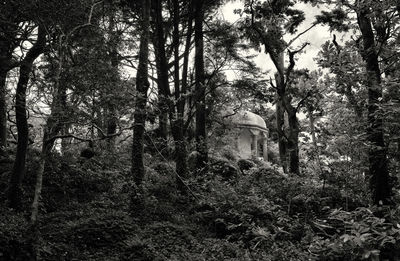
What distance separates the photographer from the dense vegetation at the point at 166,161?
21.6ft

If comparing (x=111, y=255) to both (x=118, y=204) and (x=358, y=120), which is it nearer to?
(x=118, y=204)

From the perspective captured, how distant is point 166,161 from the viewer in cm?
1013

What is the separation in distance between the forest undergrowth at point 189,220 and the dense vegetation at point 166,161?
0.12ft

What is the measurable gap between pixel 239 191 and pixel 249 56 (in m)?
6.42

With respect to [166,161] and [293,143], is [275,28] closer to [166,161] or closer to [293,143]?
[293,143]

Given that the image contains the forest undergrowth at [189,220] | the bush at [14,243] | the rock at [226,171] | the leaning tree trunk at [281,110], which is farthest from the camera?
the leaning tree trunk at [281,110]

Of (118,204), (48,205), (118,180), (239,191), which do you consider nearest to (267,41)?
(239,191)

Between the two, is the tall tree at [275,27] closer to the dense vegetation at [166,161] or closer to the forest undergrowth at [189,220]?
the dense vegetation at [166,161]

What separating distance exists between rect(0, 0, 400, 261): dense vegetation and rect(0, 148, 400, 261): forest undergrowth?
0.12ft

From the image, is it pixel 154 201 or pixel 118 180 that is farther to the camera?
pixel 118 180

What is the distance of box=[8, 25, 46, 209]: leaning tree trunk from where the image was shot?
764 cm

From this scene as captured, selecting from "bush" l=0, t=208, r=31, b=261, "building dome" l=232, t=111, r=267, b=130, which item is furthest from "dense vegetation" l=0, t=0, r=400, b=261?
"building dome" l=232, t=111, r=267, b=130

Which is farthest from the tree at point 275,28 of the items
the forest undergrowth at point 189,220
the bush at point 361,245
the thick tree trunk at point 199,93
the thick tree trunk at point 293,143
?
the bush at point 361,245

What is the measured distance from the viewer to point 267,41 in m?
15.0
